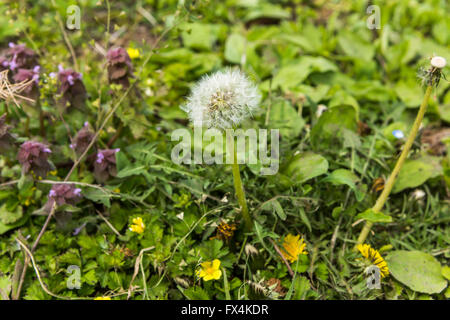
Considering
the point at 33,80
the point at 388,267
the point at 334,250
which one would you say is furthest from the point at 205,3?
the point at 388,267

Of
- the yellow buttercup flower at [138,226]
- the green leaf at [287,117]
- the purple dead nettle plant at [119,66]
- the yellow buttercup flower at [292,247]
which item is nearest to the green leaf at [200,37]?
the green leaf at [287,117]

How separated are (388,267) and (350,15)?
7.61ft

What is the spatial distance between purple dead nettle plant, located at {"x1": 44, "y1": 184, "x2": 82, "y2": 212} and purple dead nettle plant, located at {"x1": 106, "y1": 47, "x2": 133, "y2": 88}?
55 cm

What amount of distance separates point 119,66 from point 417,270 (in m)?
1.65

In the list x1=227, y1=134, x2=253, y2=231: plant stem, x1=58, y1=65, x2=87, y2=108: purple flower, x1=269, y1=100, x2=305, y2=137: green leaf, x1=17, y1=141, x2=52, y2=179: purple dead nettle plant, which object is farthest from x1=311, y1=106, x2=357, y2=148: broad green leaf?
x1=17, y1=141, x2=52, y2=179: purple dead nettle plant

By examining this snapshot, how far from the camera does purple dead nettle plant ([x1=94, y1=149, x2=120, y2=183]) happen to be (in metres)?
2.00

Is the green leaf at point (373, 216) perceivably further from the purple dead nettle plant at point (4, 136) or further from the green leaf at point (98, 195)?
the purple dead nettle plant at point (4, 136)

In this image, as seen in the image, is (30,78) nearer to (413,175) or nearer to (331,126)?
(331,126)

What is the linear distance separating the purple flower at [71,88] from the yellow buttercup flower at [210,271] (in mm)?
1016

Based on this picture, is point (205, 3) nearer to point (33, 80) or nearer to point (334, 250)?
point (33, 80)

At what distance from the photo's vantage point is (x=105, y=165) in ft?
6.55

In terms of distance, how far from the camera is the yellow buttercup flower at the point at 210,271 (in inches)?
67.9

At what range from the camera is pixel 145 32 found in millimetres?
3357

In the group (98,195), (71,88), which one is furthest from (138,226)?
(71,88)
